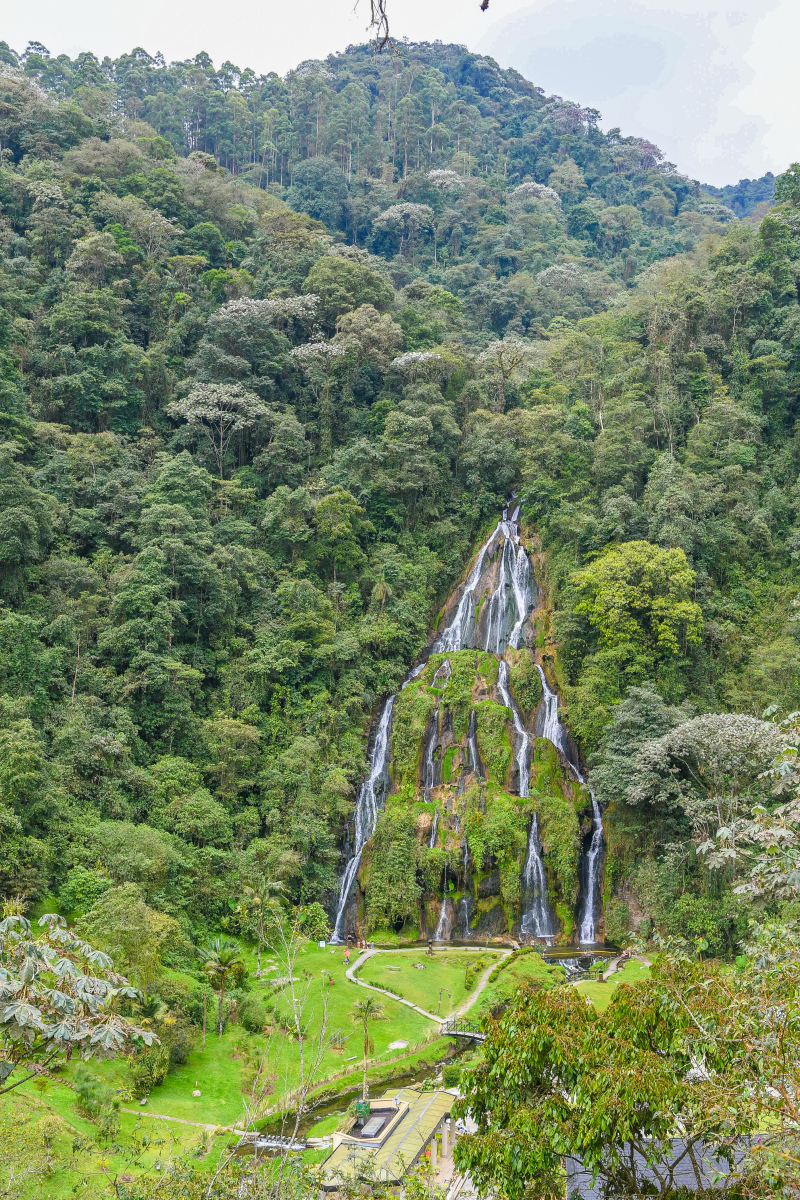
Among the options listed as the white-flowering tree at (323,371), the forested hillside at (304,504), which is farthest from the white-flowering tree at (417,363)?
the white-flowering tree at (323,371)

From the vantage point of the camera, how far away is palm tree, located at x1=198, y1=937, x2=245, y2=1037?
2047 cm

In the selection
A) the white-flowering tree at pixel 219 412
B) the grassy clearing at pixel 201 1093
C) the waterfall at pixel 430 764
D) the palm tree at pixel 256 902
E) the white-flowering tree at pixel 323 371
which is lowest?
the grassy clearing at pixel 201 1093

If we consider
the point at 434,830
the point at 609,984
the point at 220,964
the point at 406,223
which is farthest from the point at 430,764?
the point at 406,223

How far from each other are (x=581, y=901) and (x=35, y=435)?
2746cm

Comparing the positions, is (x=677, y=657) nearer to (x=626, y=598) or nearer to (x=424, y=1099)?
(x=626, y=598)

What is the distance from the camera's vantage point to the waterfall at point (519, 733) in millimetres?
28708

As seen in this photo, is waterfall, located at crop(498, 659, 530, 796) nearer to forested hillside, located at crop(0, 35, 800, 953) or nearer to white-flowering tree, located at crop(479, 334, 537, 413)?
forested hillside, located at crop(0, 35, 800, 953)

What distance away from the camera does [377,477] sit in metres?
38.2

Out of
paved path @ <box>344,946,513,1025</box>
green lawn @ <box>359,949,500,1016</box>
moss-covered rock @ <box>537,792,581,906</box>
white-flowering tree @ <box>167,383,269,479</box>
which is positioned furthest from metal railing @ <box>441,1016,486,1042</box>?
white-flowering tree @ <box>167,383,269,479</box>

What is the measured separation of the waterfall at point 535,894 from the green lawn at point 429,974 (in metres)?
1.79

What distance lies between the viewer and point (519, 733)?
29.7m

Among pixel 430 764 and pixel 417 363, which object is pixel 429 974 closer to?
pixel 430 764

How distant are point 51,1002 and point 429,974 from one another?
1974 cm

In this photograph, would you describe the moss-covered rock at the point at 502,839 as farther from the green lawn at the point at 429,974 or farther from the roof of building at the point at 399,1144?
the roof of building at the point at 399,1144
